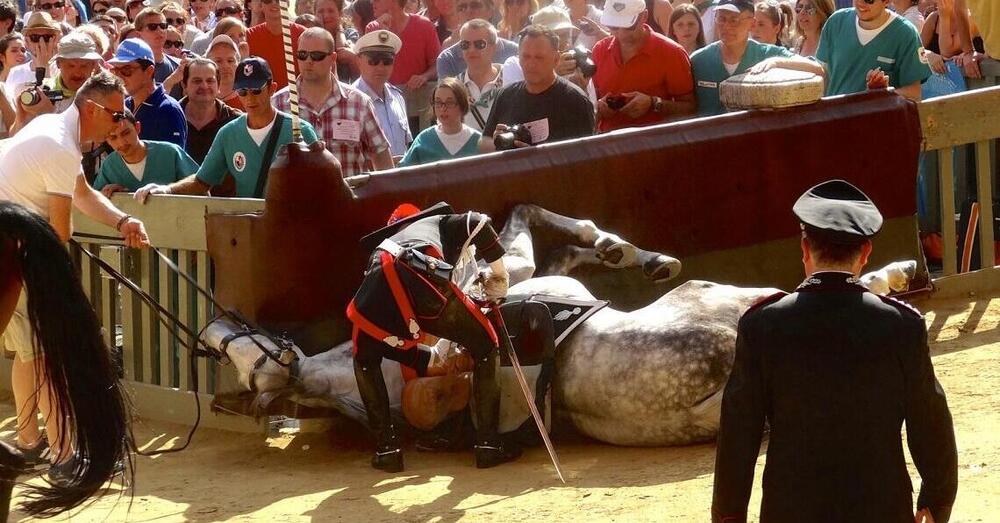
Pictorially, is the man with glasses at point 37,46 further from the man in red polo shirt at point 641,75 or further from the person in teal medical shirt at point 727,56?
the person in teal medical shirt at point 727,56

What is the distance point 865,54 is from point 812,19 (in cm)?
110

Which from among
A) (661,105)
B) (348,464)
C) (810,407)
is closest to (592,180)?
(661,105)

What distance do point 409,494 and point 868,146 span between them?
4.32 metres

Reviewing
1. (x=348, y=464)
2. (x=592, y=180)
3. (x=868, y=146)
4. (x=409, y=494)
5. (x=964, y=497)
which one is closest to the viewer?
(x=964, y=497)

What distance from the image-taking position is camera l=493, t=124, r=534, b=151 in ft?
29.7

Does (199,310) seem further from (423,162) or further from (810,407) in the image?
(810,407)

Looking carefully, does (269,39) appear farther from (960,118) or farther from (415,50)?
(960,118)

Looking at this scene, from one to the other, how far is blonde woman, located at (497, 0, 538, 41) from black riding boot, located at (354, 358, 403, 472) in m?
6.45

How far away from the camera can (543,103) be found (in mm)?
9586

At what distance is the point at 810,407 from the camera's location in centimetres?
423

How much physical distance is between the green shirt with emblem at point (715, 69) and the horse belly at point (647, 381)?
3312mm

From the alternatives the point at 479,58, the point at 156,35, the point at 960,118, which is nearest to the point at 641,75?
the point at 479,58

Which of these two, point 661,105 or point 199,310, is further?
point 661,105

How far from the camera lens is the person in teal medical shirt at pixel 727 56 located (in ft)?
34.8
